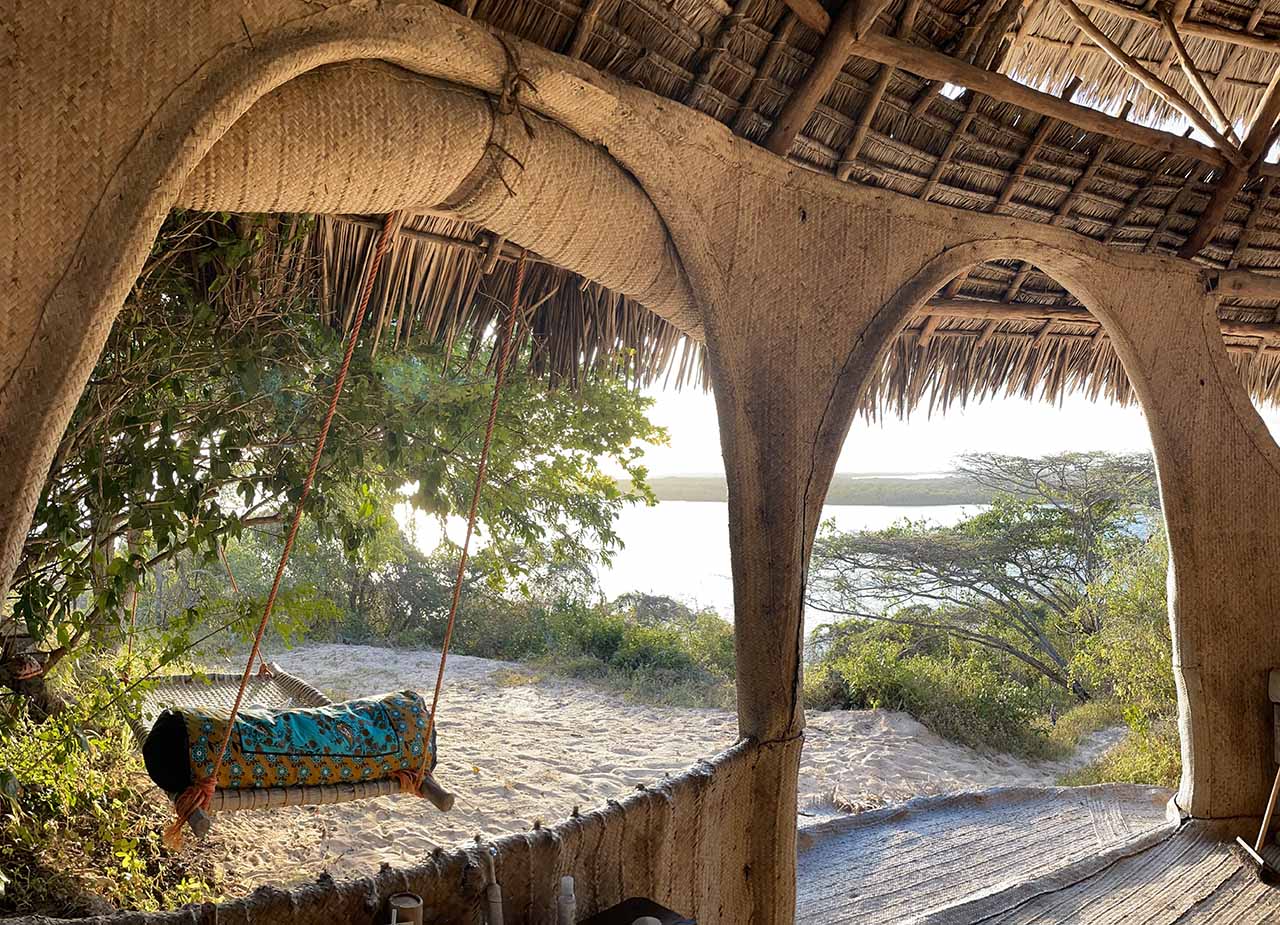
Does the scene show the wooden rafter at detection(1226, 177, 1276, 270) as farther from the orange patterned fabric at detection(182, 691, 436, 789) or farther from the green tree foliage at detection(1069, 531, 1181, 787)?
the orange patterned fabric at detection(182, 691, 436, 789)

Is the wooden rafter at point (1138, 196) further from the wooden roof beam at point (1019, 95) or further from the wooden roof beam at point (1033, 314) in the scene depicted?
the wooden roof beam at point (1033, 314)

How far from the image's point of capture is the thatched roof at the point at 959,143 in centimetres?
→ 186

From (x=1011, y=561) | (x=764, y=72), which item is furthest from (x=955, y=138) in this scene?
(x=1011, y=561)

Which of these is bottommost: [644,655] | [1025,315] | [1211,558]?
[644,655]

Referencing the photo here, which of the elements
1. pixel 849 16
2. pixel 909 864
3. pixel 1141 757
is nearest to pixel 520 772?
pixel 909 864

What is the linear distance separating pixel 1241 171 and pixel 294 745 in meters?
2.99

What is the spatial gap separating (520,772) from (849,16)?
4557mm

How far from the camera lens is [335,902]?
1.26 metres

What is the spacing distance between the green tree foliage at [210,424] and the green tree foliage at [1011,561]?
5.77 metres

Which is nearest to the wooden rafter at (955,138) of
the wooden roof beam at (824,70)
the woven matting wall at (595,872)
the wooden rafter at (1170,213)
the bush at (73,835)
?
the wooden roof beam at (824,70)

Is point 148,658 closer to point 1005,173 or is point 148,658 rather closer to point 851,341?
point 851,341

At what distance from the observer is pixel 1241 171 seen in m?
2.80

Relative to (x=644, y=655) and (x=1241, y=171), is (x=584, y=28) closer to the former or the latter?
(x=1241, y=171)

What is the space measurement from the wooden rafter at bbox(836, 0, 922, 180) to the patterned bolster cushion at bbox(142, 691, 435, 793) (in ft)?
5.04
